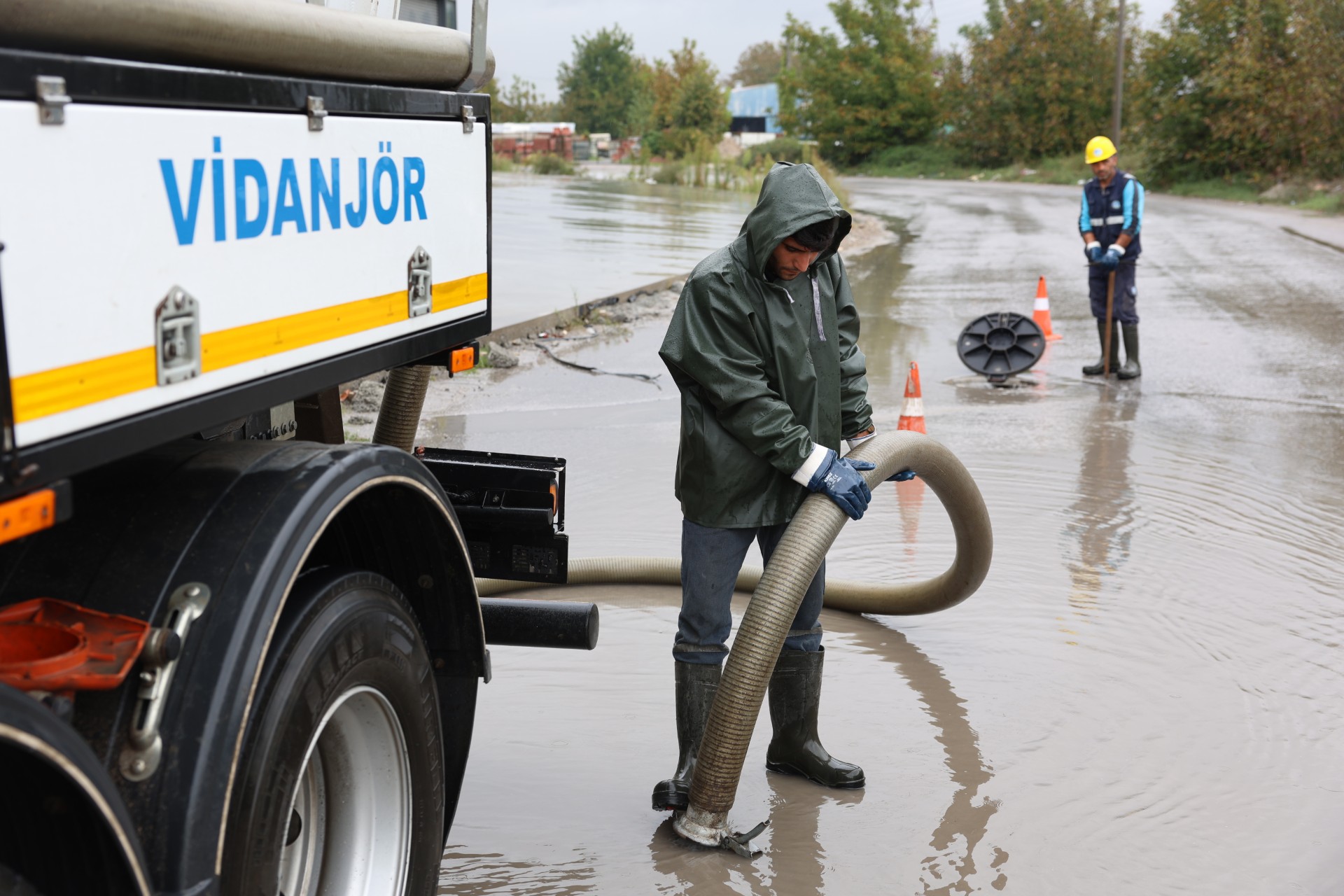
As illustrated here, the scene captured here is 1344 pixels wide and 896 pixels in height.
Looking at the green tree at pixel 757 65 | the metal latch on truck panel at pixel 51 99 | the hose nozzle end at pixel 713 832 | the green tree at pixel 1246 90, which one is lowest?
the hose nozzle end at pixel 713 832

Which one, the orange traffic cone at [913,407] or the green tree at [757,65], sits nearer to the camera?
the orange traffic cone at [913,407]

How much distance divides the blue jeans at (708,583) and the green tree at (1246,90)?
36.4 meters

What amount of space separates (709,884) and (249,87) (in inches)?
89.2

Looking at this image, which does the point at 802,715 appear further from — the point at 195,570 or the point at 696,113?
the point at 696,113

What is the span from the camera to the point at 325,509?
218 cm

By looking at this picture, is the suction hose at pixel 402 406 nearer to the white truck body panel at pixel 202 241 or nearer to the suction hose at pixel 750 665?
the white truck body panel at pixel 202 241

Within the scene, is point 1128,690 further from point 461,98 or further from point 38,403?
point 38,403

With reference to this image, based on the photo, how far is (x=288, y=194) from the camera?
225 centimetres

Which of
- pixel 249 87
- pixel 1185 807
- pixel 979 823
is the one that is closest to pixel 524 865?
pixel 979 823

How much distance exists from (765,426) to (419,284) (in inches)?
44.3

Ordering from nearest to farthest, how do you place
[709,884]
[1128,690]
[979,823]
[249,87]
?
[249,87] < [709,884] < [979,823] < [1128,690]

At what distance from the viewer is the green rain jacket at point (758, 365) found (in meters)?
3.52

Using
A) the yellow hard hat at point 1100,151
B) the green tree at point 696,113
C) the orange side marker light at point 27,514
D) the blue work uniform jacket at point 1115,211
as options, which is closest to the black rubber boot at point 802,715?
the orange side marker light at point 27,514

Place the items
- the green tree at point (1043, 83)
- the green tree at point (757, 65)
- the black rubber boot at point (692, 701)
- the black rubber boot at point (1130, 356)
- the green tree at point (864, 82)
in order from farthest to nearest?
1. the green tree at point (757, 65)
2. the green tree at point (864, 82)
3. the green tree at point (1043, 83)
4. the black rubber boot at point (1130, 356)
5. the black rubber boot at point (692, 701)
